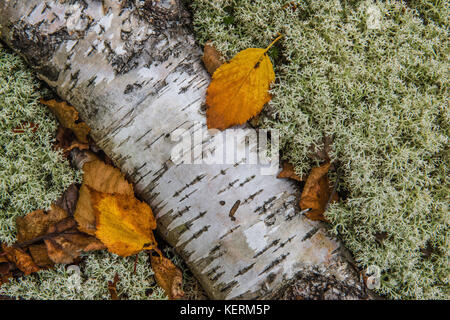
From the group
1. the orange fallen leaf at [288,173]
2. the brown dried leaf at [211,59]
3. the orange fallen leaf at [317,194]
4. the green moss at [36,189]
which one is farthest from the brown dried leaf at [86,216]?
the orange fallen leaf at [317,194]

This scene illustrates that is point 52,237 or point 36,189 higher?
point 36,189

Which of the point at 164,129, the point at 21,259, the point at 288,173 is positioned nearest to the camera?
the point at 164,129

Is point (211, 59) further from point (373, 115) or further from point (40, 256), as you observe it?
point (40, 256)

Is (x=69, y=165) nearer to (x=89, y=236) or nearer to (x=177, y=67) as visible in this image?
(x=89, y=236)

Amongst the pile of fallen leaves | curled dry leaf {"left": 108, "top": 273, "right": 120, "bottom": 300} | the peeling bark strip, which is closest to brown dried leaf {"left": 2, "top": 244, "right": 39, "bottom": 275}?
the pile of fallen leaves

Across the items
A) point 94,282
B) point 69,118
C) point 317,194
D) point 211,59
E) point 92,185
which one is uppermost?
point 69,118

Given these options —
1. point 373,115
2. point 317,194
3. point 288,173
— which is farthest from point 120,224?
point 373,115

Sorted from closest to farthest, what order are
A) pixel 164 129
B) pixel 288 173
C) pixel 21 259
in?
1. pixel 164 129
2. pixel 288 173
3. pixel 21 259

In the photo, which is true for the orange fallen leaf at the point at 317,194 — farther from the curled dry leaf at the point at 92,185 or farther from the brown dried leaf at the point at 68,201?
the brown dried leaf at the point at 68,201
